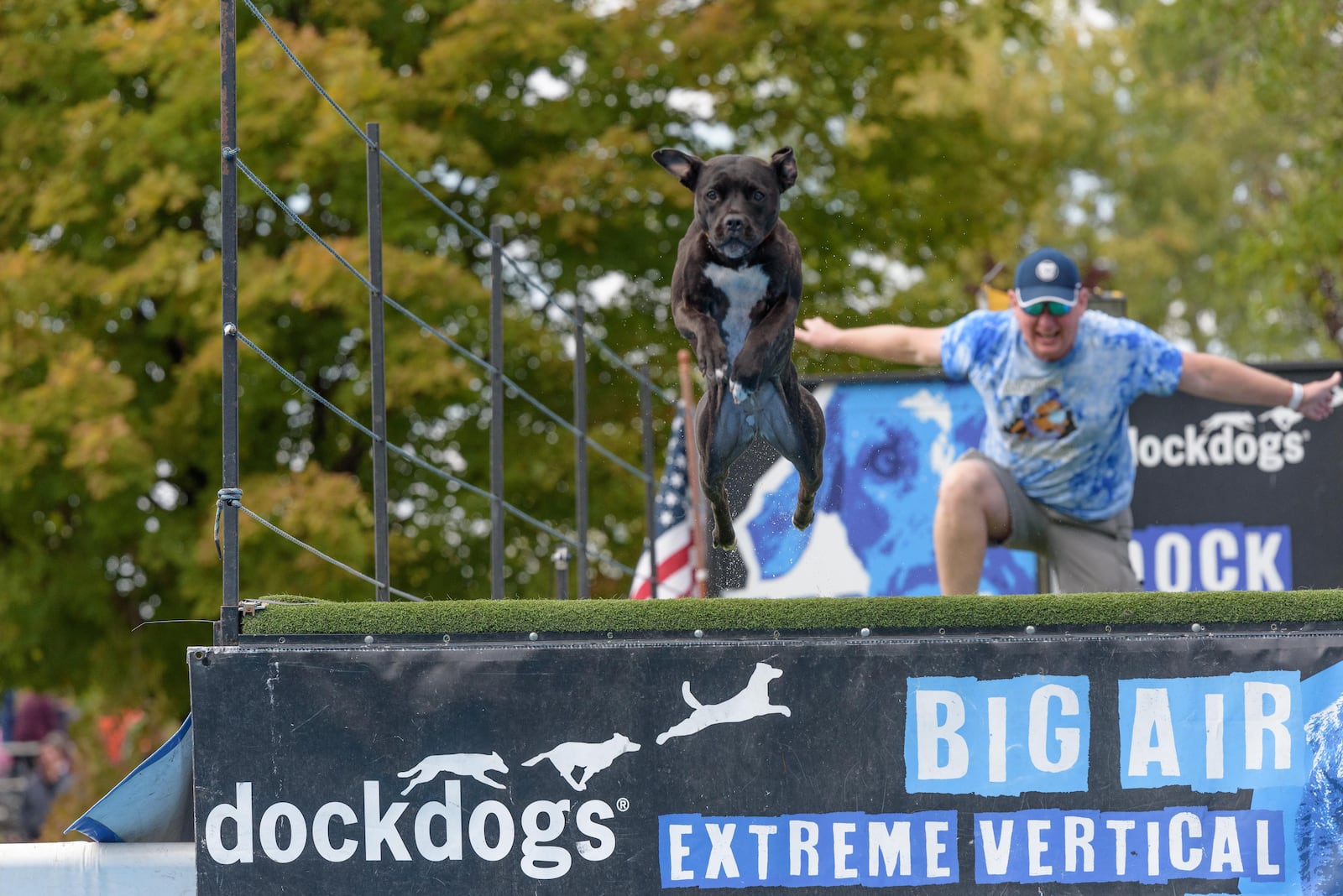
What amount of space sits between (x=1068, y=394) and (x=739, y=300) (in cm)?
215

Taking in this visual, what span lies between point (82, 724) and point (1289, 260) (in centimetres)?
1102

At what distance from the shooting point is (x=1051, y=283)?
5562mm

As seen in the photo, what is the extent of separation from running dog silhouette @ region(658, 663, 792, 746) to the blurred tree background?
570cm

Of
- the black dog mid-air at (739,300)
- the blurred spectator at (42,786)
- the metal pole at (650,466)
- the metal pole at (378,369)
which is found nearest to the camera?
the black dog mid-air at (739,300)

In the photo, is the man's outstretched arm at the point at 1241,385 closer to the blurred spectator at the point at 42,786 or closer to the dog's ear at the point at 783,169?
the dog's ear at the point at 783,169

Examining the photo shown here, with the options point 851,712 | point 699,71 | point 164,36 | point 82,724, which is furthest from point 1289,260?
point 851,712

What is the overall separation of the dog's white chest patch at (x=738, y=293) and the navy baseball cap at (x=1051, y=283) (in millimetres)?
1816

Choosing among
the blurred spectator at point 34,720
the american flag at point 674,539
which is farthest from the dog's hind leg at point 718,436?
the blurred spectator at point 34,720

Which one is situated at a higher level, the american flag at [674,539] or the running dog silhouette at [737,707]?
the american flag at [674,539]

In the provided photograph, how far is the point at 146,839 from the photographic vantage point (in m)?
3.70

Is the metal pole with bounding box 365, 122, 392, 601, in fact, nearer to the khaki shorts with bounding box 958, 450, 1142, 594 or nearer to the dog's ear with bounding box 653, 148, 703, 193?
the dog's ear with bounding box 653, 148, 703, 193

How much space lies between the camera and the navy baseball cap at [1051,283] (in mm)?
5551

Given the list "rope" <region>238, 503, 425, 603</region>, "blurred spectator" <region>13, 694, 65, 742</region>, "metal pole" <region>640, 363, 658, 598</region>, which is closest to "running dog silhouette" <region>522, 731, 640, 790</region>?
"rope" <region>238, 503, 425, 603</region>

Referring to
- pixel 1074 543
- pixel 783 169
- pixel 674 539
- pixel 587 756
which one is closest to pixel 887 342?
pixel 1074 543
